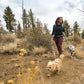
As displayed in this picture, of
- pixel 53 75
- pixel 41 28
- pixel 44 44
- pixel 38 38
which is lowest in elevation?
pixel 53 75

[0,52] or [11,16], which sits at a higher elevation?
[11,16]

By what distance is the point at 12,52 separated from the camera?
464cm

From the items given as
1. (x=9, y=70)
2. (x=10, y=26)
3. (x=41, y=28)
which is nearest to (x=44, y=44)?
(x=41, y=28)

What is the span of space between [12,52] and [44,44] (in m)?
2.04

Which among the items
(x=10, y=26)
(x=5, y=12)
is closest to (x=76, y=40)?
(x=10, y=26)

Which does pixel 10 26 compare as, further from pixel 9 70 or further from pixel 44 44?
pixel 9 70

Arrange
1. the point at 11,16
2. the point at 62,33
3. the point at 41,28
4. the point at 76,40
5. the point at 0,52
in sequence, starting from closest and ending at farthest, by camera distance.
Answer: the point at 62,33, the point at 0,52, the point at 41,28, the point at 76,40, the point at 11,16

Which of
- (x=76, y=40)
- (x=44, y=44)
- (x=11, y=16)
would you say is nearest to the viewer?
(x=44, y=44)

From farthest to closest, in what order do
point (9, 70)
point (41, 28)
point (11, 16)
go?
point (11, 16), point (41, 28), point (9, 70)

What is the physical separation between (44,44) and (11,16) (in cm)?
1851

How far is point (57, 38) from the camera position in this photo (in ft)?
12.2

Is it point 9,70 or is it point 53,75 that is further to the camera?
point 9,70

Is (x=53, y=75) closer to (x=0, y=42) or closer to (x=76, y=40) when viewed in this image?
(x=0, y=42)

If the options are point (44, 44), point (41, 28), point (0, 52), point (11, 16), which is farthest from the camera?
point (11, 16)
